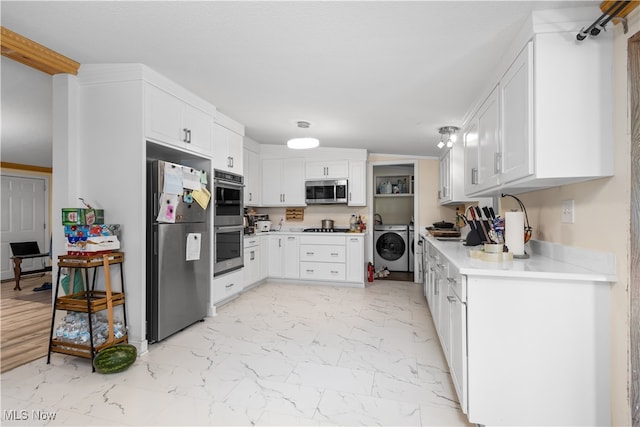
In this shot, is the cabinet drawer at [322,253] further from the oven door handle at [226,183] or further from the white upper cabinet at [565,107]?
the white upper cabinet at [565,107]

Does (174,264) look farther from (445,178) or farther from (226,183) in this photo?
(445,178)

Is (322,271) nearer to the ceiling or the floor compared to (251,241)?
nearer to the floor

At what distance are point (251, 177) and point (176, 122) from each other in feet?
7.43

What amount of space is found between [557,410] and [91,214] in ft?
10.2

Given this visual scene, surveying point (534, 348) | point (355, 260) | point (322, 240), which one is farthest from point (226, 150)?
point (534, 348)

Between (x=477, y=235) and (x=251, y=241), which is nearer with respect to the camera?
(x=477, y=235)

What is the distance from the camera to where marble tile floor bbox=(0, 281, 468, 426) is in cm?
170

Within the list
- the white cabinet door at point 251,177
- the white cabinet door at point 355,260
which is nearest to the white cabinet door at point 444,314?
the white cabinet door at point 355,260

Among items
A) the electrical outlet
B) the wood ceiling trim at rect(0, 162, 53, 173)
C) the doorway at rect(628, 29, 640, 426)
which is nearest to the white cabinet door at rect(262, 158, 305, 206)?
the electrical outlet

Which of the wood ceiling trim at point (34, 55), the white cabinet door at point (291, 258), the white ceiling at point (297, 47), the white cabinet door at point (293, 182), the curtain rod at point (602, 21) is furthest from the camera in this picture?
the white cabinet door at point (293, 182)

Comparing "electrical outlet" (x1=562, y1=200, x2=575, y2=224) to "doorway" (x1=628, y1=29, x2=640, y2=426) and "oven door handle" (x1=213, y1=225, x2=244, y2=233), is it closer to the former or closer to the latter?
"doorway" (x1=628, y1=29, x2=640, y2=426)

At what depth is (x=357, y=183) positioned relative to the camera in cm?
506

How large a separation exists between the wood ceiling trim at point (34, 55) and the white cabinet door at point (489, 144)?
3.09 meters

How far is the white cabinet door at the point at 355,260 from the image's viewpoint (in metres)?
4.73
